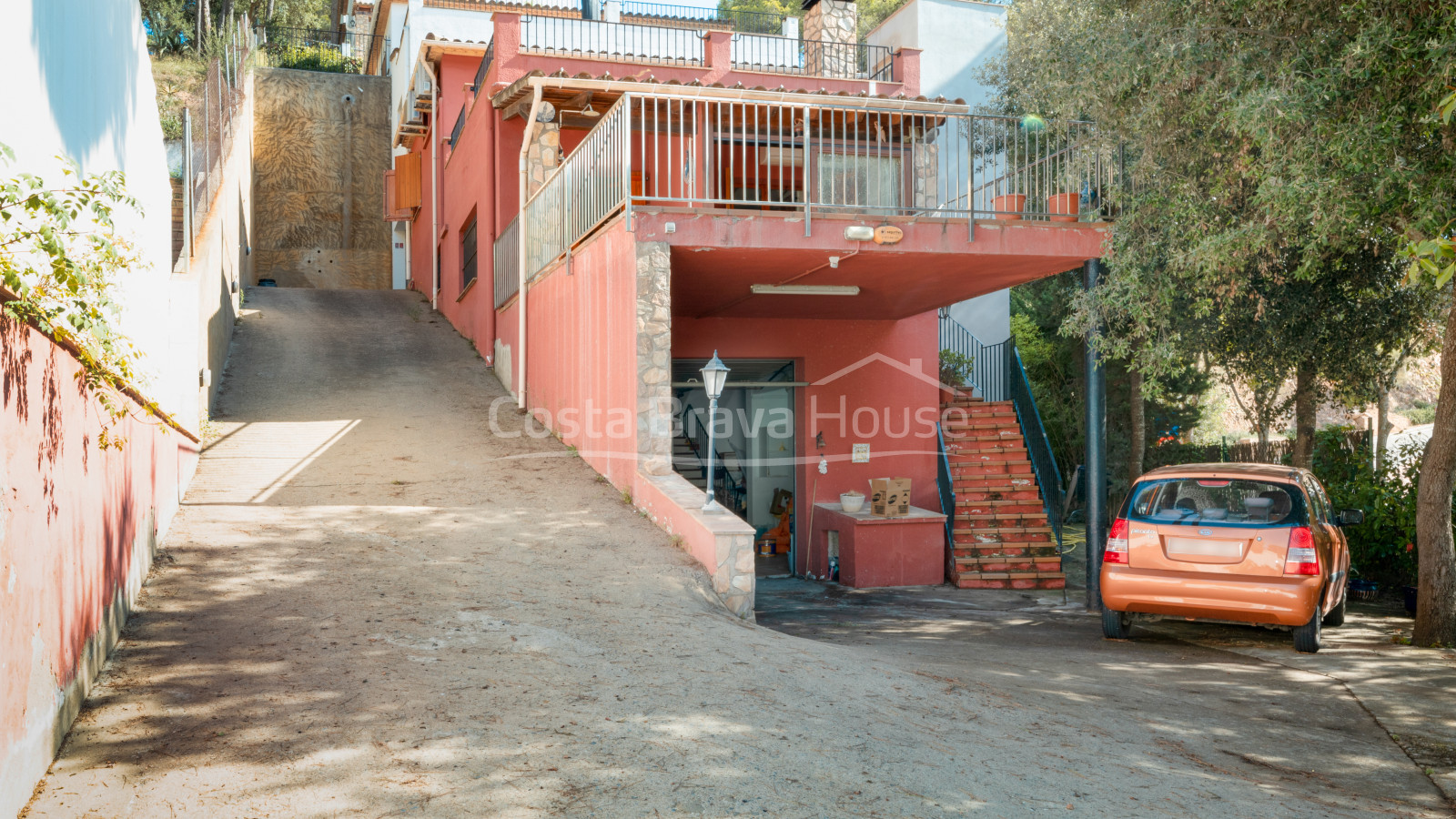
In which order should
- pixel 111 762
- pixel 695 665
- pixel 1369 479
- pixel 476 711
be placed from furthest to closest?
1. pixel 1369 479
2. pixel 695 665
3. pixel 476 711
4. pixel 111 762

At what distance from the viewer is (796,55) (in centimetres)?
1844

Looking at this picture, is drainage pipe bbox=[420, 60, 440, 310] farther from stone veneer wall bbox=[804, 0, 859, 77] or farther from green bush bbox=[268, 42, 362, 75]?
green bush bbox=[268, 42, 362, 75]

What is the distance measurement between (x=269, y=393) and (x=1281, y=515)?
38.4 feet

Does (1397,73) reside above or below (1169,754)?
above

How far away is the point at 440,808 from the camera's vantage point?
3676 millimetres

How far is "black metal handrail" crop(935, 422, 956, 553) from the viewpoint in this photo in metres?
13.2

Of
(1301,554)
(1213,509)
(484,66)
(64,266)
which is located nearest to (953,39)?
(484,66)

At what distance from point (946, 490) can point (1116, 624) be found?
17.8ft

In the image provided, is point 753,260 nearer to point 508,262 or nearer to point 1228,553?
point 1228,553

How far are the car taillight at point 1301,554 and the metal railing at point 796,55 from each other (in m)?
12.4

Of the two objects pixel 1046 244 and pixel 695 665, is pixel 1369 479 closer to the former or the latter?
pixel 1046 244

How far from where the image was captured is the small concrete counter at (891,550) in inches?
501

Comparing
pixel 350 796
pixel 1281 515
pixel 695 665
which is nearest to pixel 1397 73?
pixel 1281 515

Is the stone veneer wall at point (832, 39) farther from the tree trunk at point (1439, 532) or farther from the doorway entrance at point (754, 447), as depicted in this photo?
the tree trunk at point (1439, 532)
